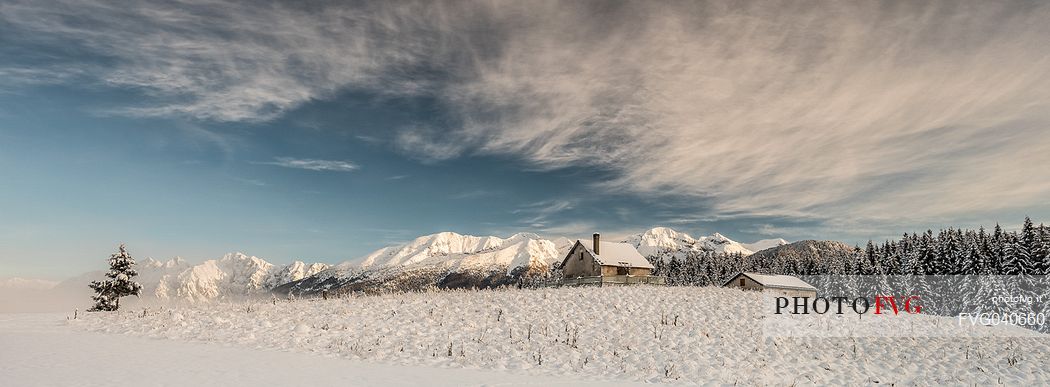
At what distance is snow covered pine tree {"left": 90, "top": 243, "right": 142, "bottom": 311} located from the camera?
38.9m

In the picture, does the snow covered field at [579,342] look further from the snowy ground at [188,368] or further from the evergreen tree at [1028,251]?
the evergreen tree at [1028,251]

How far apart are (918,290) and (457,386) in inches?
3154

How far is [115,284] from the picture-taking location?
39.0m

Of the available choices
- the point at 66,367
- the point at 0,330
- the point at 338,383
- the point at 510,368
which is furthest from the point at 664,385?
the point at 0,330

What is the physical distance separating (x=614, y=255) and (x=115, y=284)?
41.6 m

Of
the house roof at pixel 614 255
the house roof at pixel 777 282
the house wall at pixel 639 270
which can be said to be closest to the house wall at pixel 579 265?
the house roof at pixel 614 255

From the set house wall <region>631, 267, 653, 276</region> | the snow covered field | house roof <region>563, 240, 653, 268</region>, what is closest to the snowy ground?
Result: the snow covered field

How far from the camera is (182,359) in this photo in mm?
14297

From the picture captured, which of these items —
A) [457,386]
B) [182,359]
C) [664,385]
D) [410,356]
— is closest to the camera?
[457,386]

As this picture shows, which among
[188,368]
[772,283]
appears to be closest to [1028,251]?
[772,283]

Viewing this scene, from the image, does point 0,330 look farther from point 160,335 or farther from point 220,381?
point 220,381

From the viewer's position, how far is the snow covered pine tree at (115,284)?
1533 inches

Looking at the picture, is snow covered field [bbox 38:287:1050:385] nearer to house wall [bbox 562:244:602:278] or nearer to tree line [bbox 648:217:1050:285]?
house wall [bbox 562:244:602:278]

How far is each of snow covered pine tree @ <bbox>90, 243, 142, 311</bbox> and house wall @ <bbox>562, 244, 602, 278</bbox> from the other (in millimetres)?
36851
